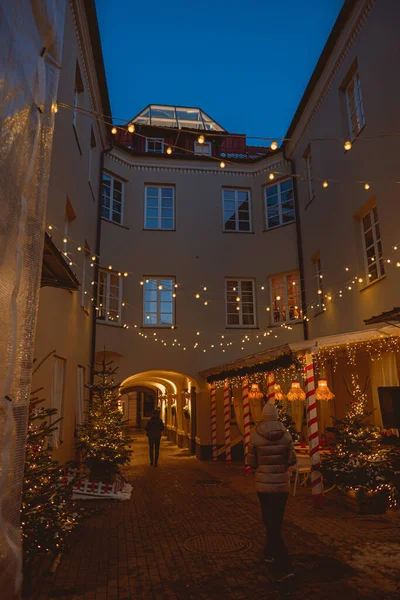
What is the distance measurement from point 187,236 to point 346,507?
37.0 ft

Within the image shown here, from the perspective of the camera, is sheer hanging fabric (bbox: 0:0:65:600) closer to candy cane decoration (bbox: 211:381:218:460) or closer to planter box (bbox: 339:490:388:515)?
planter box (bbox: 339:490:388:515)

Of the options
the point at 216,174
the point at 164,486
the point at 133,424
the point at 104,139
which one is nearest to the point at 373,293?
the point at 164,486

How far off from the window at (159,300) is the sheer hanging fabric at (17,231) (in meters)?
13.4

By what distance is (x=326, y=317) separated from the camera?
45.4 feet

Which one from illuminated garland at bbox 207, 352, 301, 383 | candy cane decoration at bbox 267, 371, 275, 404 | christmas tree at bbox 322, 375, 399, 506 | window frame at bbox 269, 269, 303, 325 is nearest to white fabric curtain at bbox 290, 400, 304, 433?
illuminated garland at bbox 207, 352, 301, 383

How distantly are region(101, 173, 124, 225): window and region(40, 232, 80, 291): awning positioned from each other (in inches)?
388

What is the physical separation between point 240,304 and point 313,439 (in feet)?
28.0

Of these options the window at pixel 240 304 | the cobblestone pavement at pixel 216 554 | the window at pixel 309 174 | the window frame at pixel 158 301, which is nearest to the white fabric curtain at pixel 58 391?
the cobblestone pavement at pixel 216 554

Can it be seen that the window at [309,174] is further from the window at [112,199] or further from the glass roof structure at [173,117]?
the glass roof structure at [173,117]

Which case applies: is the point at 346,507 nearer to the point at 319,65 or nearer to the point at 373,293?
the point at 373,293

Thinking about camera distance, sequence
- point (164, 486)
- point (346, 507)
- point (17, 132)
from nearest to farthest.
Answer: point (17, 132)
point (346, 507)
point (164, 486)

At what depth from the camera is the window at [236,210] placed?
17875 millimetres

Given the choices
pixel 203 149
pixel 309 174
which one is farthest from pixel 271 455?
pixel 203 149

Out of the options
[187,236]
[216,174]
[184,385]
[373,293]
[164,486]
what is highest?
[216,174]
